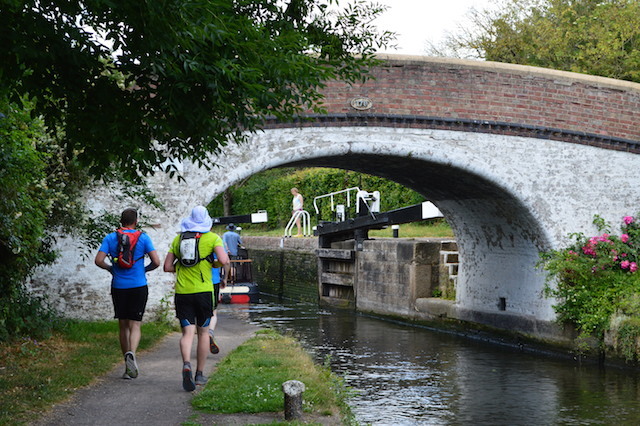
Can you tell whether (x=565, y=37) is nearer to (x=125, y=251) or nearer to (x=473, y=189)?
(x=473, y=189)

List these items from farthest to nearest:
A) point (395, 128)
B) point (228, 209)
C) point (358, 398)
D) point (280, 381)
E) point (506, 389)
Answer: point (228, 209), point (395, 128), point (506, 389), point (358, 398), point (280, 381)

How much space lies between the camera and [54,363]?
7.40 meters

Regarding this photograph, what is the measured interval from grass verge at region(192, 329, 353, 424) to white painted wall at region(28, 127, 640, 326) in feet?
9.14

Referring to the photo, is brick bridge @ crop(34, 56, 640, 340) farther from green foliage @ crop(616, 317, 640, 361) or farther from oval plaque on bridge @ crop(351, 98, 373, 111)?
green foliage @ crop(616, 317, 640, 361)

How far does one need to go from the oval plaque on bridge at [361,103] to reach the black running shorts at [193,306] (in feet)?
18.4

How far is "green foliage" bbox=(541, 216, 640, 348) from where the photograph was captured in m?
11.3

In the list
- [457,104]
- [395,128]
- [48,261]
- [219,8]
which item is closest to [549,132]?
[457,104]

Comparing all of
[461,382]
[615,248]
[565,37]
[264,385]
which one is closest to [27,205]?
[264,385]

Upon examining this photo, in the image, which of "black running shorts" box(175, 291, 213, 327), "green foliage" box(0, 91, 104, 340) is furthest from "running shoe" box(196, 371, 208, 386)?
"green foliage" box(0, 91, 104, 340)

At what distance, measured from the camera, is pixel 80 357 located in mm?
7750

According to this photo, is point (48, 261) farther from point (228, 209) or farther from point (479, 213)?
point (228, 209)

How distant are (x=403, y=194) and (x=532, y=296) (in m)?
10.9

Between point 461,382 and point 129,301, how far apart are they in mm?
4889

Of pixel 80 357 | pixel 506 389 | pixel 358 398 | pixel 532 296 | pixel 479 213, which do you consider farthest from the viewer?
pixel 479 213
